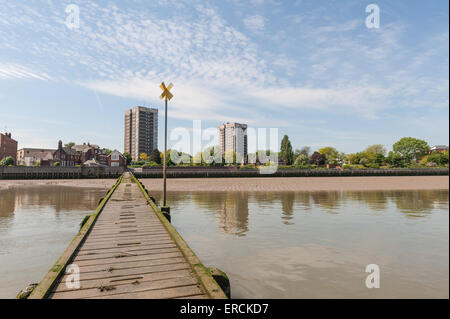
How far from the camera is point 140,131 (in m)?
177

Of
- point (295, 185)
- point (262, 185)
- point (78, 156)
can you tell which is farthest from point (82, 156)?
point (295, 185)

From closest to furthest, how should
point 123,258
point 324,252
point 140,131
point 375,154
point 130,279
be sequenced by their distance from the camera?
point 130,279 → point 123,258 → point 324,252 → point 375,154 → point 140,131

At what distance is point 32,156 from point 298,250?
115028mm

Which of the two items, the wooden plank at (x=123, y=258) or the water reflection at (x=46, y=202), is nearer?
the wooden plank at (x=123, y=258)

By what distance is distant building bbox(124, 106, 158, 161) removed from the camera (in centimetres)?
17650

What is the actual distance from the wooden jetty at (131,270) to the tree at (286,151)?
10957 cm

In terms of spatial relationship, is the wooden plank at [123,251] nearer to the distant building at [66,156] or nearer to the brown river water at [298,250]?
the brown river water at [298,250]

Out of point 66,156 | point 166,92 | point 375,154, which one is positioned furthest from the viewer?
point 375,154

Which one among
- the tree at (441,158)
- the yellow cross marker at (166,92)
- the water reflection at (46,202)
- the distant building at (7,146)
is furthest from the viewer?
the distant building at (7,146)

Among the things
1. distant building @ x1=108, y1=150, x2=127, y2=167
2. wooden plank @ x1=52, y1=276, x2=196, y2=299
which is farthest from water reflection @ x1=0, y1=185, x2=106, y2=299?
distant building @ x1=108, y1=150, x2=127, y2=167

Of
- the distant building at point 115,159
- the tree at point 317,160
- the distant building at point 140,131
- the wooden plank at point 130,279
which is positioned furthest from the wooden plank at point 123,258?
the distant building at point 140,131

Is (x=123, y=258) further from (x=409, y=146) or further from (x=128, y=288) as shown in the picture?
(x=409, y=146)

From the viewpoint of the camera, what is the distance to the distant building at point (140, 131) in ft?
579

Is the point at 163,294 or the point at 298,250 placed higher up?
the point at 163,294
